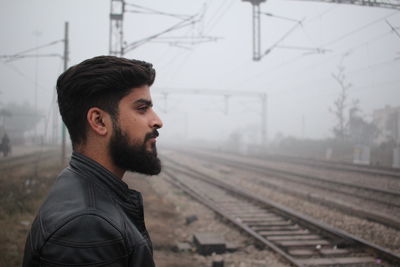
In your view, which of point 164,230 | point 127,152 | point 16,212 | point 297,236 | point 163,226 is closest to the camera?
point 127,152

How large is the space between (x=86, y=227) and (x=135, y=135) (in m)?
0.52

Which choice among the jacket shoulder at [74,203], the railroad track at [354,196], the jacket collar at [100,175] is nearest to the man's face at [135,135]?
the jacket collar at [100,175]

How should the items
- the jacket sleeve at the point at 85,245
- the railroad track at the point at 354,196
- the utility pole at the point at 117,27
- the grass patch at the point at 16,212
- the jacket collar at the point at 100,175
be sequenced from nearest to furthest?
the jacket sleeve at the point at 85,245
the jacket collar at the point at 100,175
the grass patch at the point at 16,212
the railroad track at the point at 354,196
the utility pole at the point at 117,27

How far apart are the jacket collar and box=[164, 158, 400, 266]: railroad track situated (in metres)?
4.10

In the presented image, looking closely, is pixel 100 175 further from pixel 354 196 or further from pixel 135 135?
pixel 354 196

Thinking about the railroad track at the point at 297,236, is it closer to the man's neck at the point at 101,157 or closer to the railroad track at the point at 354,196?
the railroad track at the point at 354,196

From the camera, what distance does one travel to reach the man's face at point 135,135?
162 cm

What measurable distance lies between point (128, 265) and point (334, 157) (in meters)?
26.8

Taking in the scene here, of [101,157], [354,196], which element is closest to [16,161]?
[354,196]

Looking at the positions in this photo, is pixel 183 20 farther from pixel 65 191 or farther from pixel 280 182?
pixel 65 191

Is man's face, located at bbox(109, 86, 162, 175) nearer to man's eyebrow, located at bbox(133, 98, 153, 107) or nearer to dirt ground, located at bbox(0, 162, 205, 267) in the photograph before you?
man's eyebrow, located at bbox(133, 98, 153, 107)

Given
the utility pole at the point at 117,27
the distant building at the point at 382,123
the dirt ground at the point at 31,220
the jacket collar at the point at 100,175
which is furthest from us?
the distant building at the point at 382,123

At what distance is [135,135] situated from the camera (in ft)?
5.37

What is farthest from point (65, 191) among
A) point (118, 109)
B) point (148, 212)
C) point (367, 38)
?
point (367, 38)
